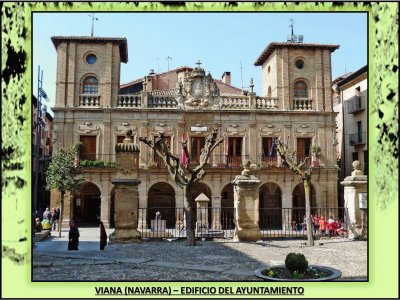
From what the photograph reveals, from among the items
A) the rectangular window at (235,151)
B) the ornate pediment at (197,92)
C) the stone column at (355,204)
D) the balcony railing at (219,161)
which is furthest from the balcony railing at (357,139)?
the stone column at (355,204)

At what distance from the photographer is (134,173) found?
1354 centimetres

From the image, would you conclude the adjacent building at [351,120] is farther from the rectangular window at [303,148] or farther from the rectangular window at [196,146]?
the rectangular window at [196,146]

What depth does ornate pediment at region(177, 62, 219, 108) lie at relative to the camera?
29750mm

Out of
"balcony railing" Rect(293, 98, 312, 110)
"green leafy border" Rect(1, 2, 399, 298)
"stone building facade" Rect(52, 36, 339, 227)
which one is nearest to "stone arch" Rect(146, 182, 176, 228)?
"stone building facade" Rect(52, 36, 339, 227)

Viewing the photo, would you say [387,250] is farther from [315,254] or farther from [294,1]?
[315,254]

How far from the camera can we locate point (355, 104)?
106ft

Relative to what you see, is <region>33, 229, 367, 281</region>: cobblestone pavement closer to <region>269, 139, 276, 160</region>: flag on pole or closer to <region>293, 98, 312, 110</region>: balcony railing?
<region>269, 139, 276, 160</region>: flag on pole

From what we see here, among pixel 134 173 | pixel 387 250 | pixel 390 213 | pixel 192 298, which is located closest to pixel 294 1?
pixel 390 213

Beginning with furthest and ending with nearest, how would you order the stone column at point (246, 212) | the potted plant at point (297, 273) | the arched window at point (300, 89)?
the arched window at point (300, 89), the stone column at point (246, 212), the potted plant at point (297, 273)

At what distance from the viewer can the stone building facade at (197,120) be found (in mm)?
28859

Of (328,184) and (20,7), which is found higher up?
(20,7)

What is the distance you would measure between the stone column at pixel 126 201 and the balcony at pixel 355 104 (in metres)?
22.5

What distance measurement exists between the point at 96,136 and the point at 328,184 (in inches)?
640

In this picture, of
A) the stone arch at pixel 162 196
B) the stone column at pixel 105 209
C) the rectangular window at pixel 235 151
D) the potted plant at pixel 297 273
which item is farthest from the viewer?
the stone arch at pixel 162 196
